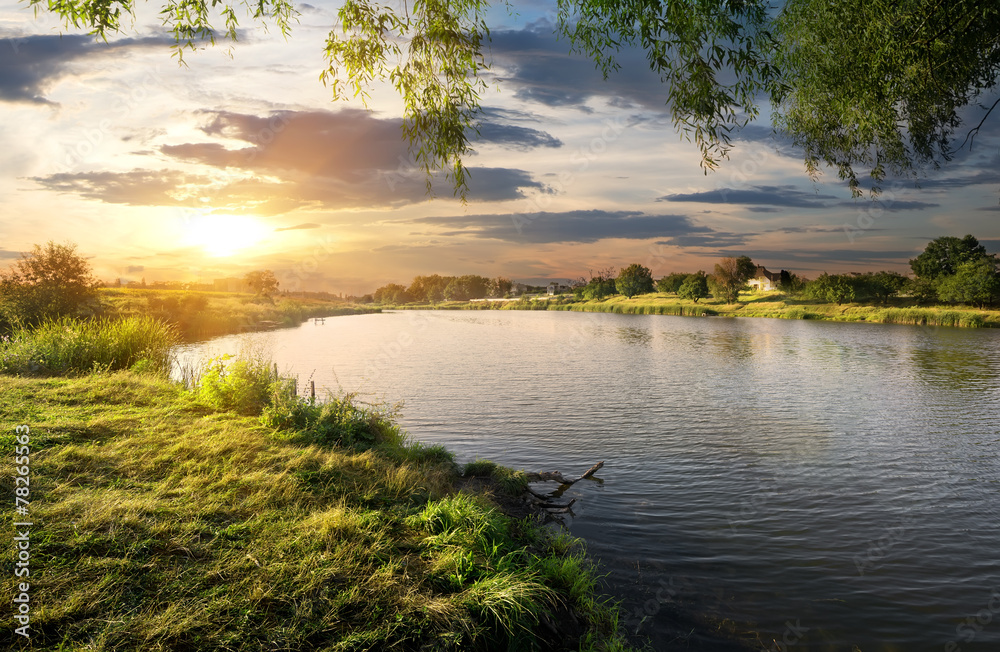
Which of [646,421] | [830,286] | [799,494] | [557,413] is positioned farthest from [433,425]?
[830,286]

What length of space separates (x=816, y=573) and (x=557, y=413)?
10117 millimetres

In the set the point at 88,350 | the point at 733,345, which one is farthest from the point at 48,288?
the point at 733,345

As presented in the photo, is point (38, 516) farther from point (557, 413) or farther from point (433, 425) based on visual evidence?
point (557, 413)

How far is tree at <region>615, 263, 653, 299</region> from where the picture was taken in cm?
14100

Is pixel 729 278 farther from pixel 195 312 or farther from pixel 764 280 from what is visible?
pixel 195 312

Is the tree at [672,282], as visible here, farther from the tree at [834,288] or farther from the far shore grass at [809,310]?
the tree at [834,288]

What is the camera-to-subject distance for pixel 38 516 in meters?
5.01

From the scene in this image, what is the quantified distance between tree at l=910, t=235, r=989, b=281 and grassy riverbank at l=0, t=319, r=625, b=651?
103331 millimetres

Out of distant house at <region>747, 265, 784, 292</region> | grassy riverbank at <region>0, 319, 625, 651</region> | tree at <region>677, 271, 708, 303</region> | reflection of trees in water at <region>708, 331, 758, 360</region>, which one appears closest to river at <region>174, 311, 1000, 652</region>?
grassy riverbank at <region>0, 319, 625, 651</region>

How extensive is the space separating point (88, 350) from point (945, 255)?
115371mm

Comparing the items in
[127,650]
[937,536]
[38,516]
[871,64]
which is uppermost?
[871,64]

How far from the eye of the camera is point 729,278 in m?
105

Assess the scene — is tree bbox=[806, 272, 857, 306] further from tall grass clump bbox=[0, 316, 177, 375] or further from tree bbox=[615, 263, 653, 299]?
tall grass clump bbox=[0, 316, 177, 375]

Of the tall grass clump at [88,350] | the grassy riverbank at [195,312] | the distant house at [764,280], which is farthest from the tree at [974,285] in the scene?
the grassy riverbank at [195,312]
